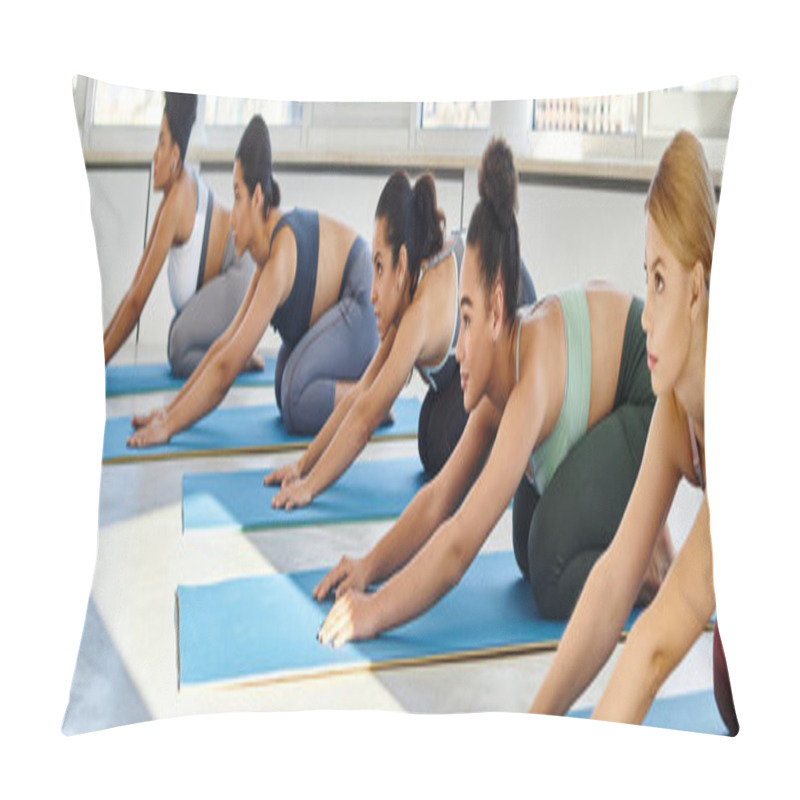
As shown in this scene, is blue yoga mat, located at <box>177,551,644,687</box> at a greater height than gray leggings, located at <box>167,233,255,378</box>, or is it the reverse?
gray leggings, located at <box>167,233,255,378</box>

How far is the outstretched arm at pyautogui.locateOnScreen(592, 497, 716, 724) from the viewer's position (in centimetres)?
154

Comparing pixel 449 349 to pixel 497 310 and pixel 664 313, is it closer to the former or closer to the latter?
pixel 497 310

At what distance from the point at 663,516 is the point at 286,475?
568 mm

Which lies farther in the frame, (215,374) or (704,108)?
(215,374)

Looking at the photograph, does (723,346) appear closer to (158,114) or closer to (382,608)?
(382,608)

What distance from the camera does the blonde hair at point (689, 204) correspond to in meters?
1.52

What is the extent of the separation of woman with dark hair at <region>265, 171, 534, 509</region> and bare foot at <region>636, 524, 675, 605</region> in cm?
34

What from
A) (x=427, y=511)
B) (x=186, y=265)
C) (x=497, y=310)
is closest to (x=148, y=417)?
(x=186, y=265)

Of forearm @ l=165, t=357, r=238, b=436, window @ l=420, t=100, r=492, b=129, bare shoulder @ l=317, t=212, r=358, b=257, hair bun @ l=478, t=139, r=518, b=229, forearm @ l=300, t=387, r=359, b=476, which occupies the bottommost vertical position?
forearm @ l=300, t=387, r=359, b=476

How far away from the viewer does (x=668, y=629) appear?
154cm

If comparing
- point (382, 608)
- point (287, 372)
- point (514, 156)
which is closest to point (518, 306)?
point (514, 156)

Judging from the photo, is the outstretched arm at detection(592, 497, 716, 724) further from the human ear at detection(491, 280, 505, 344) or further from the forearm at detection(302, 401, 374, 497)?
the forearm at detection(302, 401, 374, 497)

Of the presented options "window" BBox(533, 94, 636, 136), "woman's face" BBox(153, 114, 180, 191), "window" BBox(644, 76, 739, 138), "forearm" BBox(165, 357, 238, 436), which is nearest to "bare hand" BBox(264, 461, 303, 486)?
"forearm" BBox(165, 357, 238, 436)

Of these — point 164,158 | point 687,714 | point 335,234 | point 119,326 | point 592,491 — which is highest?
point 164,158
